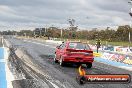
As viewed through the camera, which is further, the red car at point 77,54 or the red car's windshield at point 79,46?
the red car's windshield at point 79,46

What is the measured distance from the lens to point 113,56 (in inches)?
1182

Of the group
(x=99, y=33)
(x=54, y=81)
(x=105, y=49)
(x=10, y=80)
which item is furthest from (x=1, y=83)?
(x=99, y=33)

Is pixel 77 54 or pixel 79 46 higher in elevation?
pixel 79 46

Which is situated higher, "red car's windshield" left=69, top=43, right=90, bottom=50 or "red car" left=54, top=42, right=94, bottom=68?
"red car's windshield" left=69, top=43, right=90, bottom=50

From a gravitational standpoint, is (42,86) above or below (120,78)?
below

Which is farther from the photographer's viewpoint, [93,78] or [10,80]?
[10,80]

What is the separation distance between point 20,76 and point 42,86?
331 cm

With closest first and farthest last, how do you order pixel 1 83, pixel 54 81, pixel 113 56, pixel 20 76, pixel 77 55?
pixel 1 83 < pixel 54 81 < pixel 20 76 < pixel 77 55 < pixel 113 56

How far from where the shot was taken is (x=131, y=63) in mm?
25469

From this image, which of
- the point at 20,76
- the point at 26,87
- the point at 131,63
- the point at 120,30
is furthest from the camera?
the point at 120,30

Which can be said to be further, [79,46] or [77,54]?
[79,46]

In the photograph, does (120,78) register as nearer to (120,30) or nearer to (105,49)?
(105,49)

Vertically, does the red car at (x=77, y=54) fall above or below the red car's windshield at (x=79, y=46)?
below

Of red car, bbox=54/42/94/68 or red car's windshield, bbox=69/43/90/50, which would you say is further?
red car's windshield, bbox=69/43/90/50
